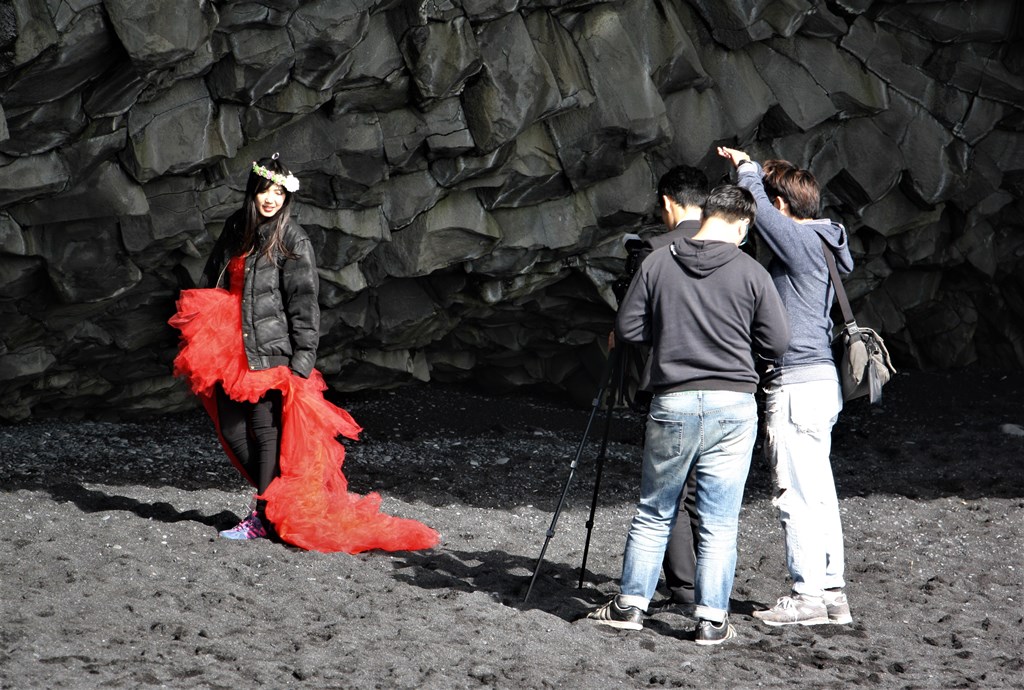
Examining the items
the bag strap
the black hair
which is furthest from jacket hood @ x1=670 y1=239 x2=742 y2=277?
the bag strap

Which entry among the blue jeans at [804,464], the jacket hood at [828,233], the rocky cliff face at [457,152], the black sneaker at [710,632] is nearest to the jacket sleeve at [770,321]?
the blue jeans at [804,464]

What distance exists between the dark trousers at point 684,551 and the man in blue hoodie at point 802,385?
39cm

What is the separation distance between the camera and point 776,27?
9789 mm

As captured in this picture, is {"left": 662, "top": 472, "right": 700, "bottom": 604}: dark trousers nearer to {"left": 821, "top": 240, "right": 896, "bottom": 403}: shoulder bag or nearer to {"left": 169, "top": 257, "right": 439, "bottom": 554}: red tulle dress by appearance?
{"left": 821, "top": 240, "right": 896, "bottom": 403}: shoulder bag

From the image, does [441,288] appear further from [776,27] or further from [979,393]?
[979,393]

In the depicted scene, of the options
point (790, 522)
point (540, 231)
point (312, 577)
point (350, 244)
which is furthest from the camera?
point (540, 231)

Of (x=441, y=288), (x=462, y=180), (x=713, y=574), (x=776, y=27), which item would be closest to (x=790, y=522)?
(x=713, y=574)

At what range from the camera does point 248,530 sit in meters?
5.54

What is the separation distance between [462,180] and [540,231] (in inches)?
40.3

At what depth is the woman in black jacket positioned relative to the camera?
17.5ft

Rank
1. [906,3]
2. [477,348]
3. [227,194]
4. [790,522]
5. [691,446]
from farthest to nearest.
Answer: [477,348] → [906,3] → [227,194] → [790,522] → [691,446]


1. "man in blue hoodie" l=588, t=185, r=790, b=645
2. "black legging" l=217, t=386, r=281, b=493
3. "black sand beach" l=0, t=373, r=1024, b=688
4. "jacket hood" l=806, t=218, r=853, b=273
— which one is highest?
"jacket hood" l=806, t=218, r=853, b=273

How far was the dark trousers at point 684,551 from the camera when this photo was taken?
16.1 feet

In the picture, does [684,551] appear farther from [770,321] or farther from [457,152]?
[457,152]
